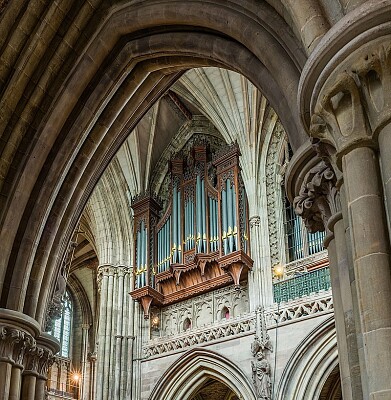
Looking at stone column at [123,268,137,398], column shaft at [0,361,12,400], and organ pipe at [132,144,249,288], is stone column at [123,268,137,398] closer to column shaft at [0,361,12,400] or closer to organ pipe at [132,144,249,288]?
organ pipe at [132,144,249,288]

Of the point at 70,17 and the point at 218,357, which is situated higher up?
the point at 70,17

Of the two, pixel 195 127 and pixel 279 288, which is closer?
pixel 279 288

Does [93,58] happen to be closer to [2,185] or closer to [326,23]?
[2,185]

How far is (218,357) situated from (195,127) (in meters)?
6.33

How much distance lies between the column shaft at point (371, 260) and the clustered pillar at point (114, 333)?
12214mm

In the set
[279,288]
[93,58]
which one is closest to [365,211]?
[93,58]

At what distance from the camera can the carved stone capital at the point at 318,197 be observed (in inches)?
211

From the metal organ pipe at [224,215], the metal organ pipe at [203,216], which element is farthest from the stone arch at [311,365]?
the metal organ pipe at [203,216]

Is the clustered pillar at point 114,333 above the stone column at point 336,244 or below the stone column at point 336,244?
above

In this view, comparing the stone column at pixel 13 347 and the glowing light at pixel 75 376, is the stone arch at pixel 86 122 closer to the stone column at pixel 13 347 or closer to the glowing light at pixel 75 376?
the stone column at pixel 13 347

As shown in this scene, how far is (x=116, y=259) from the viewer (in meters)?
17.4

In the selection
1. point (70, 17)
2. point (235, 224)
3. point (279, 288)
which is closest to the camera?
point (70, 17)

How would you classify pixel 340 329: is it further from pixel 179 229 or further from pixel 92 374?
pixel 92 374

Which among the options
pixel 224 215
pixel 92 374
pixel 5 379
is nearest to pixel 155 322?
pixel 224 215
